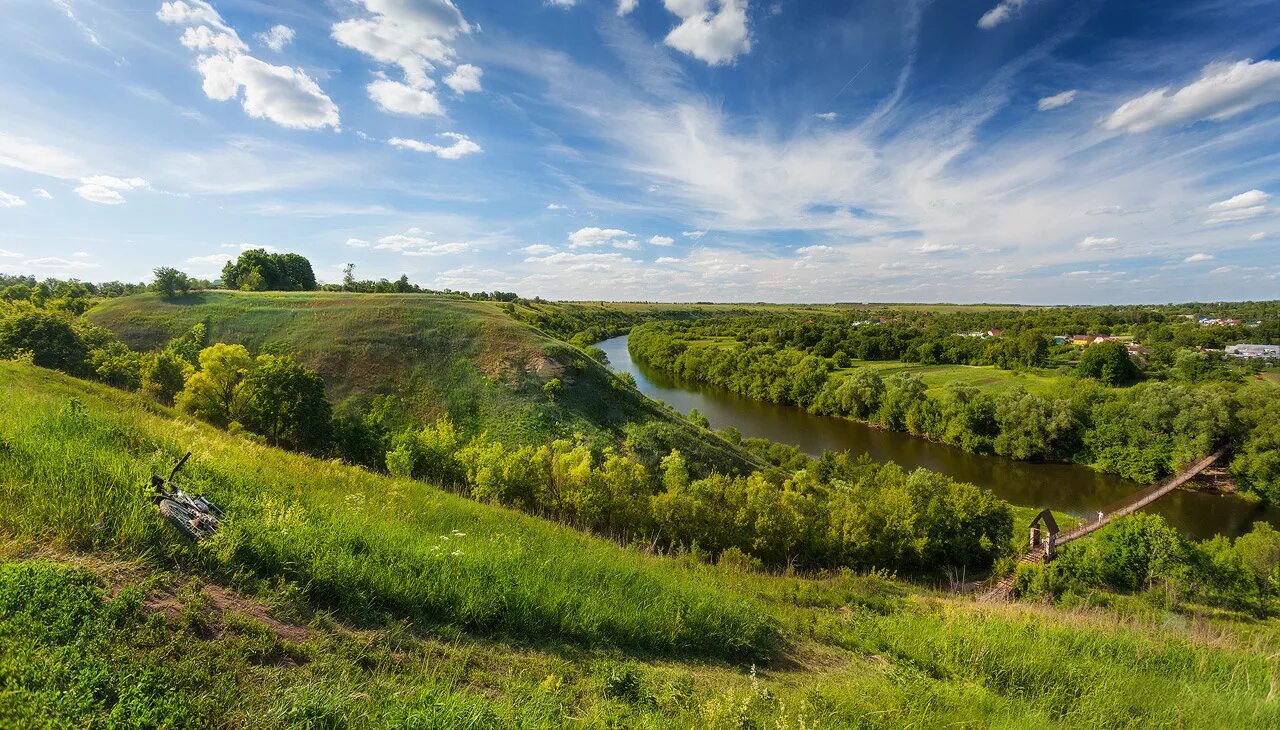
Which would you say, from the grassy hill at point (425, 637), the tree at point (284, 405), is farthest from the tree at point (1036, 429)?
the tree at point (284, 405)

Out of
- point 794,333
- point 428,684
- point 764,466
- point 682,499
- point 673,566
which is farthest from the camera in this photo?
point 794,333

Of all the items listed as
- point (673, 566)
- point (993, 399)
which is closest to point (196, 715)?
point (673, 566)

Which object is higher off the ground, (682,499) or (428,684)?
(428,684)

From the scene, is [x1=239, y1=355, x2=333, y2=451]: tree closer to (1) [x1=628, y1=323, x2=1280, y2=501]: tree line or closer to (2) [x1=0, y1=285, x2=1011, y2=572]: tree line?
(2) [x1=0, y1=285, x2=1011, y2=572]: tree line

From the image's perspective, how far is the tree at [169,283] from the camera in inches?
1827

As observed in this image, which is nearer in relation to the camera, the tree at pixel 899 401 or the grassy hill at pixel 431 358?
the grassy hill at pixel 431 358

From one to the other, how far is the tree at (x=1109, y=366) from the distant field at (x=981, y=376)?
2.87 meters

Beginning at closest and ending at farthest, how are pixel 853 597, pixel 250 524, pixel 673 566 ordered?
pixel 250 524
pixel 673 566
pixel 853 597

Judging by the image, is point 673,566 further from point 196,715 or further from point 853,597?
point 196,715

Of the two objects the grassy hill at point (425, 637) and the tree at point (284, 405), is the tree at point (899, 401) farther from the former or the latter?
the tree at point (284, 405)

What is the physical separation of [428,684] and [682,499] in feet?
46.6

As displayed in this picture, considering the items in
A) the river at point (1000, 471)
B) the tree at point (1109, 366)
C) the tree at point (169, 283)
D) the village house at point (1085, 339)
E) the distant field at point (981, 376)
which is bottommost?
the river at point (1000, 471)

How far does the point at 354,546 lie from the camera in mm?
5426

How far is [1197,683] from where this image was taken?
210 inches
